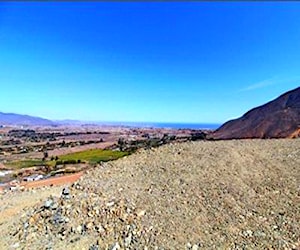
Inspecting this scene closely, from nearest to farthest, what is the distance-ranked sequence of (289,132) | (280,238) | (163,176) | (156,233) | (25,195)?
(280,238) < (156,233) < (163,176) < (25,195) < (289,132)

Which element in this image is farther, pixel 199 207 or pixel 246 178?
pixel 246 178

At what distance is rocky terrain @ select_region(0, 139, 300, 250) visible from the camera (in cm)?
805

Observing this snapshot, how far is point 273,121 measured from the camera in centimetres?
2748

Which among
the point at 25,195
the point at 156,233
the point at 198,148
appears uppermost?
the point at 198,148

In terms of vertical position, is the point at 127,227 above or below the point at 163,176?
below

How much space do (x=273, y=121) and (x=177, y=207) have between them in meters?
20.5

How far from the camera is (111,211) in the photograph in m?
9.19

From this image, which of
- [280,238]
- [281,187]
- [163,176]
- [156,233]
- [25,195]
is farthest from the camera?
[25,195]

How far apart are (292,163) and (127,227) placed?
19.9 feet

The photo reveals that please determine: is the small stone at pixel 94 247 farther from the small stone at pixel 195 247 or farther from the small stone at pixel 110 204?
the small stone at pixel 195 247

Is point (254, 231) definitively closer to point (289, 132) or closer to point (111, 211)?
point (111, 211)

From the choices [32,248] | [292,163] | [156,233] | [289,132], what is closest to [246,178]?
[292,163]

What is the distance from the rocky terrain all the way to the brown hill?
528 inches

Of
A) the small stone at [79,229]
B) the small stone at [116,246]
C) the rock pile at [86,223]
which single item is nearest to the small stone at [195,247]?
the rock pile at [86,223]
